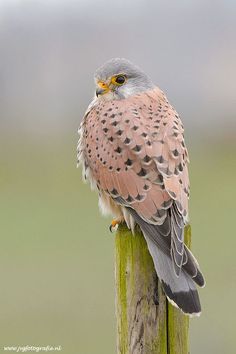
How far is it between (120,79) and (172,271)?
1.61m

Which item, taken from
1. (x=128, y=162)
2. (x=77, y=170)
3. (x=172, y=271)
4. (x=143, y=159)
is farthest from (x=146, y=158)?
(x=77, y=170)

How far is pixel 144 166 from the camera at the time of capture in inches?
186

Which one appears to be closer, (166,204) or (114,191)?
(166,204)

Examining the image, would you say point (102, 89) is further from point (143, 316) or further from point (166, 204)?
point (143, 316)

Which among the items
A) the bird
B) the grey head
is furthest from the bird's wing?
the grey head

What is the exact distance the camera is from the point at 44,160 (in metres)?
13.5

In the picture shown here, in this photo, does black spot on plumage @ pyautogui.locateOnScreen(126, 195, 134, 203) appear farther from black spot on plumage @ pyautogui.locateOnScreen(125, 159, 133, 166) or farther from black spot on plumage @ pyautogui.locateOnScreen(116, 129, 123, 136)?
black spot on plumage @ pyautogui.locateOnScreen(116, 129, 123, 136)

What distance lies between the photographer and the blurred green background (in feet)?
28.6

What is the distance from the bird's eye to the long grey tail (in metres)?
1.18

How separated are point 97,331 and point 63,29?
37.5 feet

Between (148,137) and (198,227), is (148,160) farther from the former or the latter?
(198,227)

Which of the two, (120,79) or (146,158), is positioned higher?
(120,79)

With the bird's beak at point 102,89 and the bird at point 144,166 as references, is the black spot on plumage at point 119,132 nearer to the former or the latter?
the bird at point 144,166

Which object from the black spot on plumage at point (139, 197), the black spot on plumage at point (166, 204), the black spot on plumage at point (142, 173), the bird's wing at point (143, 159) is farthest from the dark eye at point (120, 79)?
the black spot on plumage at point (166, 204)
